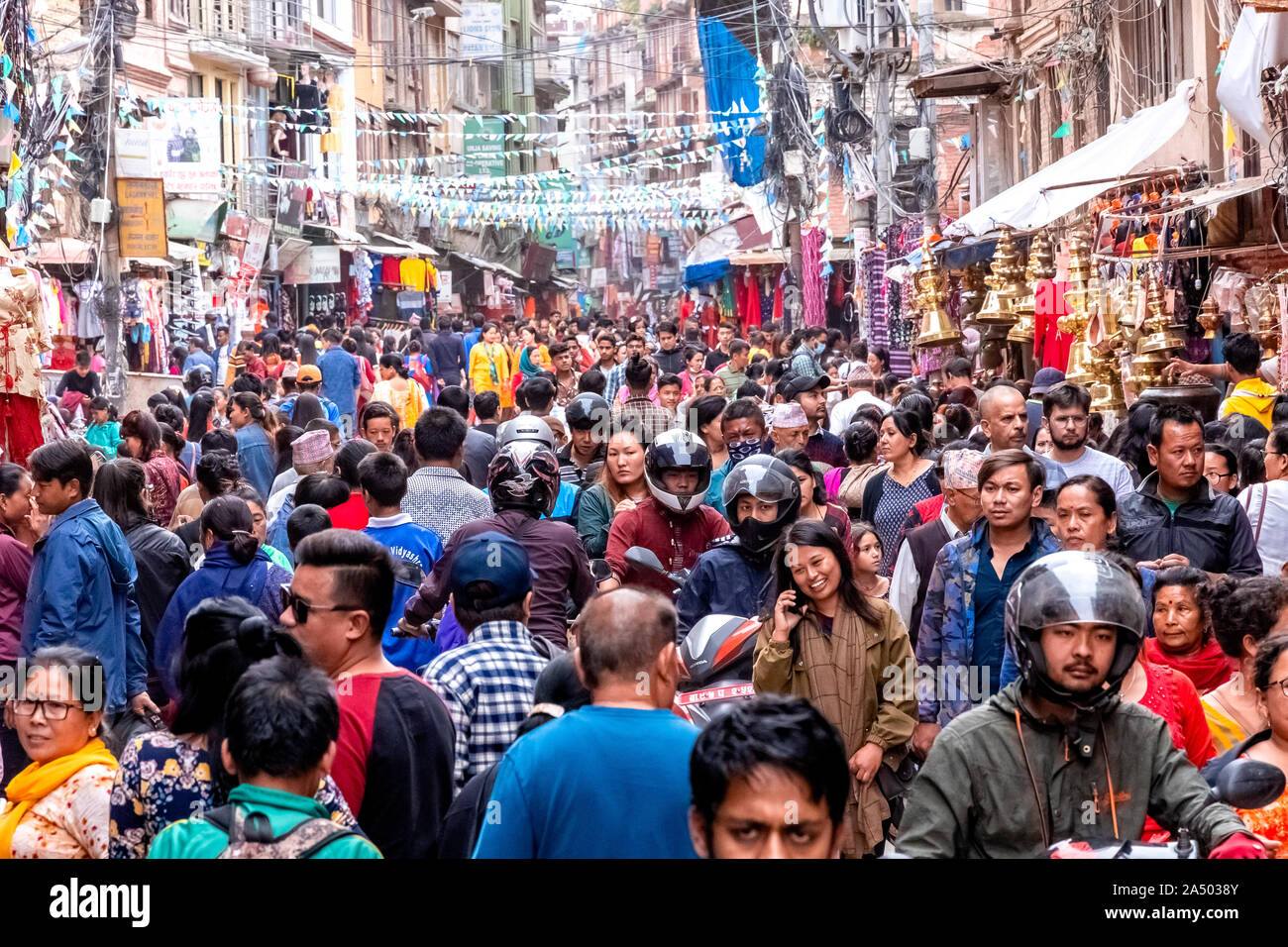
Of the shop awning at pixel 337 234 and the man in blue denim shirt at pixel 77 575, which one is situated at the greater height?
the shop awning at pixel 337 234

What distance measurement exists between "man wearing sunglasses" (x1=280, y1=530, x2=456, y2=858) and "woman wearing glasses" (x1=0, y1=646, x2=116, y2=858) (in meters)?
0.57

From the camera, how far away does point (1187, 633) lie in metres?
5.88

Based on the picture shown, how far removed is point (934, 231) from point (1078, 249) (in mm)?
5056

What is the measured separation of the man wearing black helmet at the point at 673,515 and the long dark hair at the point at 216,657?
3.19 m

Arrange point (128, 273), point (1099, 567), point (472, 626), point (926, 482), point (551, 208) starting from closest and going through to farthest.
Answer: point (1099, 567), point (472, 626), point (926, 482), point (128, 273), point (551, 208)

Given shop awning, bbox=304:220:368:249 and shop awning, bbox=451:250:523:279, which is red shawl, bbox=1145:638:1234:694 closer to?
shop awning, bbox=304:220:368:249

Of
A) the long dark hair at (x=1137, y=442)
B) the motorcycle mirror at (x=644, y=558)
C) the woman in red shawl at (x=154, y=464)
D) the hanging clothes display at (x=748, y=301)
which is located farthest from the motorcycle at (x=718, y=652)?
the hanging clothes display at (x=748, y=301)

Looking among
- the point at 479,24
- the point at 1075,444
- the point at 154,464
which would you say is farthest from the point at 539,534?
the point at 479,24

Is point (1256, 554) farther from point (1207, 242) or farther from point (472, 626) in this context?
point (1207, 242)

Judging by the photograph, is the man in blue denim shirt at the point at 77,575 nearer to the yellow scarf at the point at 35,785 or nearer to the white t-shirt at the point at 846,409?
the yellow scarf at the point at 35,785

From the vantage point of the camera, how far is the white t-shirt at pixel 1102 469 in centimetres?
803

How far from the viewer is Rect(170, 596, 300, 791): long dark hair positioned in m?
3.81

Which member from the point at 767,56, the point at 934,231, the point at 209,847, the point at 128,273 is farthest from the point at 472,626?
the point at 767,56

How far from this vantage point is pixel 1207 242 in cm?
1222
